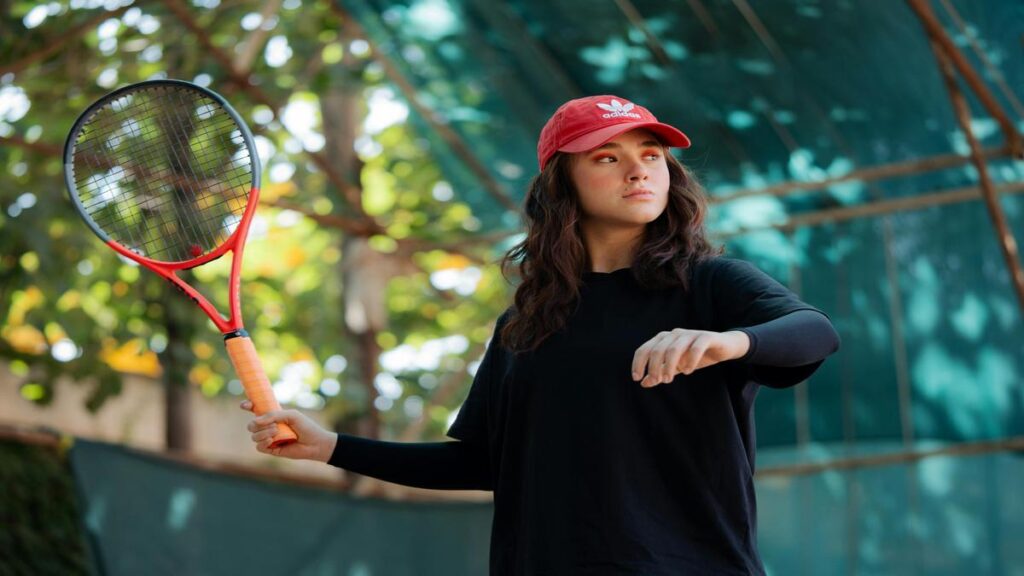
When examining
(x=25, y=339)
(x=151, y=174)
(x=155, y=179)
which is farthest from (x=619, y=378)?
(x=25, y=339)

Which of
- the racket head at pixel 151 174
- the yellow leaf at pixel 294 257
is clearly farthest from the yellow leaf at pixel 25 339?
the yellow leaf at pixel 294 257

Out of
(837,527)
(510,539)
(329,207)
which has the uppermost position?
(329,207)

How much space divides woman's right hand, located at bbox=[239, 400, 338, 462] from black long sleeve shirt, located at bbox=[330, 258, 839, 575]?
13.0 inches

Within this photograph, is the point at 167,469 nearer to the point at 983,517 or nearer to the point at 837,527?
the point at 837,527

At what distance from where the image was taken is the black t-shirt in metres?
1.91

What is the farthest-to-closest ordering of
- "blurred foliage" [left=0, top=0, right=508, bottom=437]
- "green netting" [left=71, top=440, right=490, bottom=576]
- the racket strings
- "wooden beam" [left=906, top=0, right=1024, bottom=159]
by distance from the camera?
1. "blurred foliage" [left=0, top=0, right=508, bottom=437]
2. "green netting" [left=71, top=440, right=490, bottom=576]
3. "wooden beam" [left=906, top=0, right=1024, bottom=159]
4. the racket strings

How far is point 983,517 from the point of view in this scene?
17.0 ft

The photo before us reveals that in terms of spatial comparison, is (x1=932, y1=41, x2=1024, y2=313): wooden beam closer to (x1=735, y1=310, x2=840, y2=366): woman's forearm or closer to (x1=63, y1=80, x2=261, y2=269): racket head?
(x1=63, y1=80, x2=261, y2=269): racket head

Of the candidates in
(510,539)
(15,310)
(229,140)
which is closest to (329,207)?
(15,310)

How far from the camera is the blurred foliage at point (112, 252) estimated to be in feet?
17.4

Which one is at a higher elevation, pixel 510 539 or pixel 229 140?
pixel 229 140

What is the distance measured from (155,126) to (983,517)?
3.24 m

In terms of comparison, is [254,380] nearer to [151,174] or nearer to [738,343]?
[738,343]

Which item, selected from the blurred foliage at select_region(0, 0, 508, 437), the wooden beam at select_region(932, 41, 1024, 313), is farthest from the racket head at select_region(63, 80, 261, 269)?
the wooden beam at select_region(932, 41, 1024, 313)
